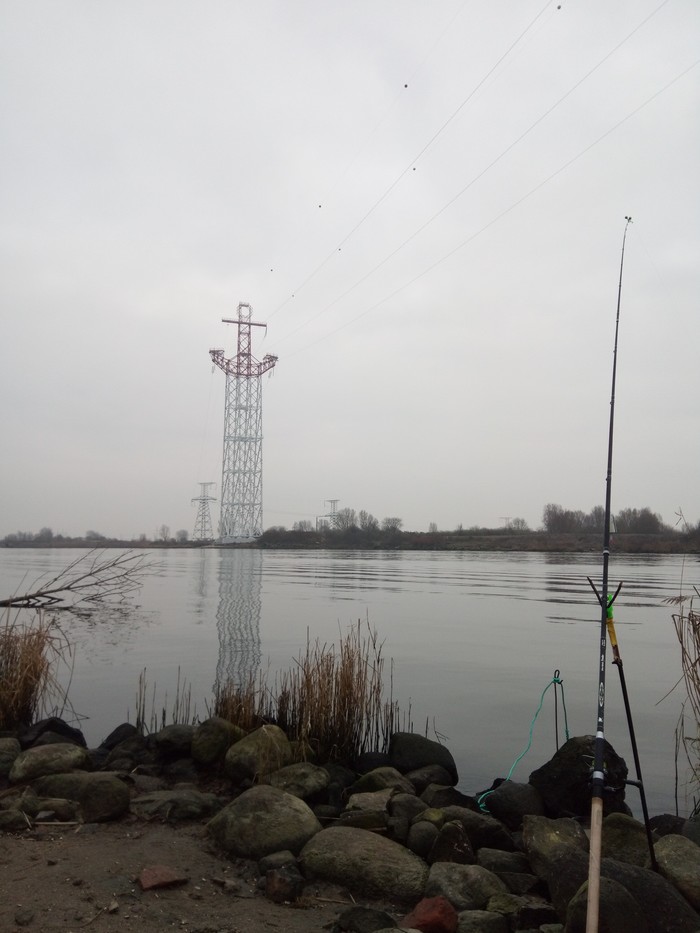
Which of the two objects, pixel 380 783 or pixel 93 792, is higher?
pixel 93 792

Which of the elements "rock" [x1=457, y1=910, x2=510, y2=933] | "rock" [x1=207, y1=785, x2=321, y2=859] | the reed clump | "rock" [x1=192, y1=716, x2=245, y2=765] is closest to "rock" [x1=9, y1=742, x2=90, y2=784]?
"rock" [x1=192, y1=716, x2=245, y2=765]

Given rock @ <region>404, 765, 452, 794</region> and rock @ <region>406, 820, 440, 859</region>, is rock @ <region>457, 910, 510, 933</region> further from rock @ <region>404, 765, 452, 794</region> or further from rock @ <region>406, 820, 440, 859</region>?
rock @ <region>404, 765, 452, 794</region>

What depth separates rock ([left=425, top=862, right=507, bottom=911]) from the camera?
577 cm

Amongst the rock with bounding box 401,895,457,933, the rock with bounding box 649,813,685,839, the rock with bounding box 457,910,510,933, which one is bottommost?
the rock with bounding box 649,813,685,839

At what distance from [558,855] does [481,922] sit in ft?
4.08

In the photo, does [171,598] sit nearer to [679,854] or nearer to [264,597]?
[264,597]

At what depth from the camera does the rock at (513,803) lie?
26.2 feet

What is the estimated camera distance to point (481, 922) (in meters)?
5.32

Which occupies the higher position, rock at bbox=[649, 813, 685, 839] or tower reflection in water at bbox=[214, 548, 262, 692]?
rock at bbox=[649, 813, 685, 839]

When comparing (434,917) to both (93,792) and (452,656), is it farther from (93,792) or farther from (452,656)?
(452,656)

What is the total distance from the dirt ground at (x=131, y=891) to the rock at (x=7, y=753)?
2137 mm

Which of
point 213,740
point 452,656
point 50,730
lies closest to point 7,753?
point 50,730

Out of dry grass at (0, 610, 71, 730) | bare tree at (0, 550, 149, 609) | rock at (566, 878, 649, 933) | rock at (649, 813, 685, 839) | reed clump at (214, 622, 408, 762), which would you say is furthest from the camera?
bare tree at (0, 550, 149, 609)

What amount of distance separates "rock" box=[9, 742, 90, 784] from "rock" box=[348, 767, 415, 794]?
3158 millimetres
